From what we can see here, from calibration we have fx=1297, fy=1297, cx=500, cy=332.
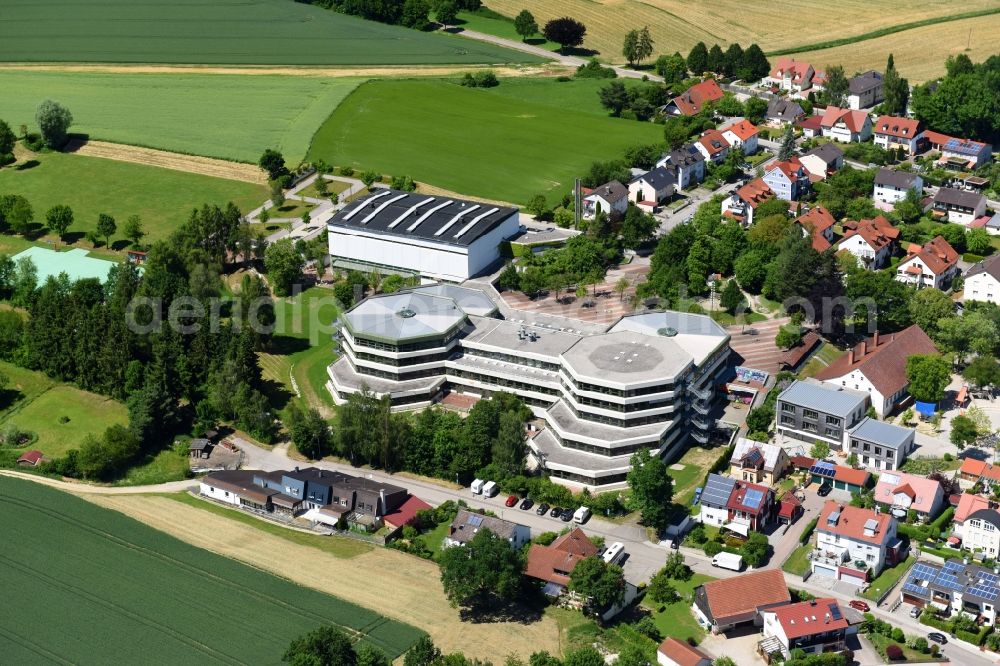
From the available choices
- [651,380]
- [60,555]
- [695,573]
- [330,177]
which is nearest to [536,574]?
[695,573]

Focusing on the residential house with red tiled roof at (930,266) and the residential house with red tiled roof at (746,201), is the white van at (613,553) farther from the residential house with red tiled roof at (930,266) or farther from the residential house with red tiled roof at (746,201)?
the residential house with red tiled roof at (746,201)

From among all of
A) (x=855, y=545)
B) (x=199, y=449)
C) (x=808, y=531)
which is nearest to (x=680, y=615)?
(x=855, y=545)

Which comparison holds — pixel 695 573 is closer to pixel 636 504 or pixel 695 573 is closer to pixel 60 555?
pixel 636 504

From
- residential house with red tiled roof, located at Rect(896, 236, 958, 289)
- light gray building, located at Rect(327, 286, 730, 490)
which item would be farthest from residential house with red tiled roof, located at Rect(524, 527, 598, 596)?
residential house with red tiled roof, located at Rect(896, 236, 958, 289)

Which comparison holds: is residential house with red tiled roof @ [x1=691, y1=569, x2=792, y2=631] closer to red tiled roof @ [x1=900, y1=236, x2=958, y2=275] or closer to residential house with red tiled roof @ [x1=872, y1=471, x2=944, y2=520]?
residential house with red tiled roof @ [x1=872, y1=471, x2=944, y2=520]

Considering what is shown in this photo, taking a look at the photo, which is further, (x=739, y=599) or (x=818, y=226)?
(x=818, y=226)

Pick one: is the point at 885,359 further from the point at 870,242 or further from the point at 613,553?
the point at 613,553
